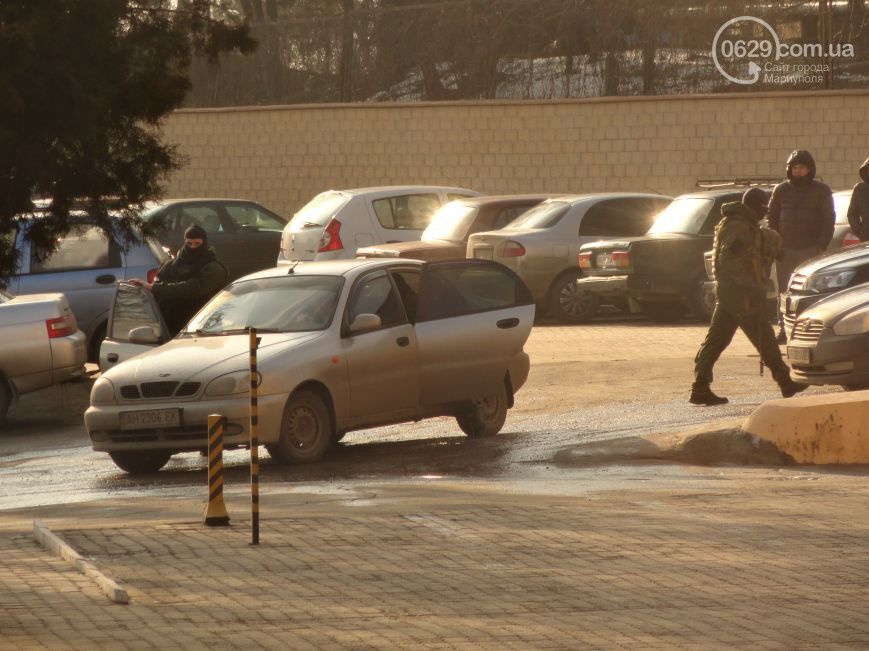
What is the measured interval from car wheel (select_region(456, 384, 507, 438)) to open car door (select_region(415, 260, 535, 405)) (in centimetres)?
23

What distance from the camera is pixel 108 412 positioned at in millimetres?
12992

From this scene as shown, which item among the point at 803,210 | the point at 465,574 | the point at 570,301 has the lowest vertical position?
the point at 570,301

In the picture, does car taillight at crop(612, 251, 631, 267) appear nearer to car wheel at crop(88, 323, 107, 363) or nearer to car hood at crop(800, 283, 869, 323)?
car wheel at crop(88, 323, 107, 363)

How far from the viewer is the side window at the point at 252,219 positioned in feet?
80.8

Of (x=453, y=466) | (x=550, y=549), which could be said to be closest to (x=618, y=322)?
(x=453, y=466)

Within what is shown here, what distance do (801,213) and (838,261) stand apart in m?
1.07

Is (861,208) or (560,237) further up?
(861,208)

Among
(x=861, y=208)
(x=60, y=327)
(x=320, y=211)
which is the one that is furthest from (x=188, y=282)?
(x=320, y=211)

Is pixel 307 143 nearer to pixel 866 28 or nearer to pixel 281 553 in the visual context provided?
pixel 866 28

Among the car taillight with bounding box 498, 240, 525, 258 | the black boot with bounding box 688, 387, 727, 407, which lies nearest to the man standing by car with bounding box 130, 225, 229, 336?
the black boot with bounding box 688, 387, 727, 407

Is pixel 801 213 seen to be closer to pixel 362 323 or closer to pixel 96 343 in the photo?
pixel 362 323

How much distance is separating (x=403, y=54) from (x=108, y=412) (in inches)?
885

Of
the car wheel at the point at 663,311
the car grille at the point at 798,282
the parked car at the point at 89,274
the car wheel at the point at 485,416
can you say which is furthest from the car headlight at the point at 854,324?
the parked car at the point at 89,274

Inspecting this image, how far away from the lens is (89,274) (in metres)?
19.1
